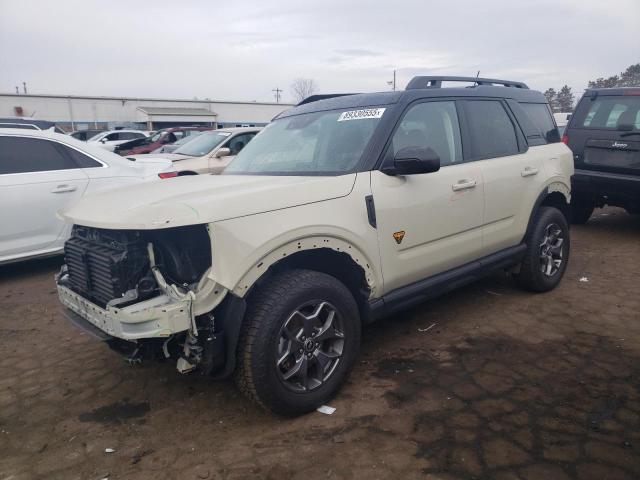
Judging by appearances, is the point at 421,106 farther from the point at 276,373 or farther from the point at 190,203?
the point at 276,373

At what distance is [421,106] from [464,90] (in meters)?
0.64

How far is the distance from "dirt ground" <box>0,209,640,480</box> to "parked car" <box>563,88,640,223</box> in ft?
9.17

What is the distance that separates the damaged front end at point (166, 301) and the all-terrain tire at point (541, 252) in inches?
119

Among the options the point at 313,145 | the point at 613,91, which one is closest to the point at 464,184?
the point at 313,145

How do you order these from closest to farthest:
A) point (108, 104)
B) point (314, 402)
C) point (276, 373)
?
point (276, 373), point (314, 402), point (108, 104)

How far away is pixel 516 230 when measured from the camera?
428 cm

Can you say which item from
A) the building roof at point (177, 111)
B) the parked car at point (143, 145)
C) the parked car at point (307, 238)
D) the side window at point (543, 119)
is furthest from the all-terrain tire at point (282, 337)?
the building roof at point (177, 111)

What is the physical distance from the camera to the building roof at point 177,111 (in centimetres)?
4612

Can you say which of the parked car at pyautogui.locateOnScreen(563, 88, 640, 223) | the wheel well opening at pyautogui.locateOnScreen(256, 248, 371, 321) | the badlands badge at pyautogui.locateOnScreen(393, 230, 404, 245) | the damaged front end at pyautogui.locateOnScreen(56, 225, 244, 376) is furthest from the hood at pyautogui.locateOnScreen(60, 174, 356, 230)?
the parked car at pyautogui.locateOnScreen(563, 88, 640, 223)

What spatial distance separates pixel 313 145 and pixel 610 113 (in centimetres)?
527

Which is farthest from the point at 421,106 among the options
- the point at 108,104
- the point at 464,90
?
the point at 108,104

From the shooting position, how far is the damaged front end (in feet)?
7.99

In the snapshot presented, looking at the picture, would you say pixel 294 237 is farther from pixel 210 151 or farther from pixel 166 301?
pixel 210 151

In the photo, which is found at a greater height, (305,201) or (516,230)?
(305,201)
